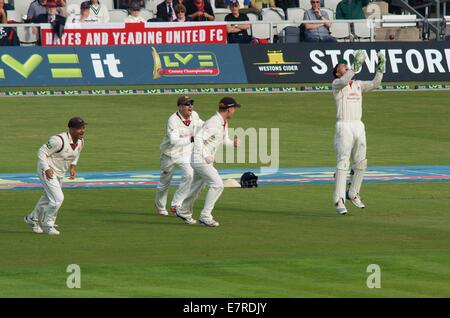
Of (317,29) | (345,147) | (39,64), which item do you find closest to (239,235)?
(345,147)

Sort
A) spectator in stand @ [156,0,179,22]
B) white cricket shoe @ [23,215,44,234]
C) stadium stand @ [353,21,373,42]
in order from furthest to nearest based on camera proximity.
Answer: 1. stadium stand @ [353,21,373,42]
2. spectator in stand @ [156,0,179,22]
3. white cricket shoe @ [23,215,44,234]

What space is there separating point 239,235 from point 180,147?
7.71 ft

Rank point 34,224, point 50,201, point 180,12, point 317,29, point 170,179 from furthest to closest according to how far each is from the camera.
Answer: point 317,29
point 180,12
point 170,179
point 34,224
point 50,201

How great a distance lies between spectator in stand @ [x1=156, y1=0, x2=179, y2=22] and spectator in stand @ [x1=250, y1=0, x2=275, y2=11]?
385 cm

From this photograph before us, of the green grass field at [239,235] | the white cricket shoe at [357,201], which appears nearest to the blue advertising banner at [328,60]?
the green grass field at [239,235]

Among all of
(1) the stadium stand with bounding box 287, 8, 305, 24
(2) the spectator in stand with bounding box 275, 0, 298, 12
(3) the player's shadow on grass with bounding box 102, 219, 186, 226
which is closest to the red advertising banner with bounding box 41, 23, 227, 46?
(1) the stadium stand with bounding box 287, 8, 305, 24

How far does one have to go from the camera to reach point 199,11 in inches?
1682

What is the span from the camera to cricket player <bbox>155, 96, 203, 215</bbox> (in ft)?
72.0

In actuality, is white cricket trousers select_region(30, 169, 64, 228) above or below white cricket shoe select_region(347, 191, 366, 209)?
below

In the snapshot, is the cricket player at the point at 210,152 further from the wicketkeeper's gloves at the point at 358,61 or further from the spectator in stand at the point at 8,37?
the spectator in stand at the point at 8,37

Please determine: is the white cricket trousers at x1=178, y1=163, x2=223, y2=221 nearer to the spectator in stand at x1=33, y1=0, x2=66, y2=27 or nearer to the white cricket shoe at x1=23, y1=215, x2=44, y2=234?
the white cricket shoe at x1=23, y1=215, x2=44, y2=234

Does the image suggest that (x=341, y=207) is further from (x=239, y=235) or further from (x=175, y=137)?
(x=175, y=137)

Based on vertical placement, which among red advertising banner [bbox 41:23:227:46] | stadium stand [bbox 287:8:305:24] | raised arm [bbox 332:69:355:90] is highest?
stadium stand [bbox 287:8:305:24]
